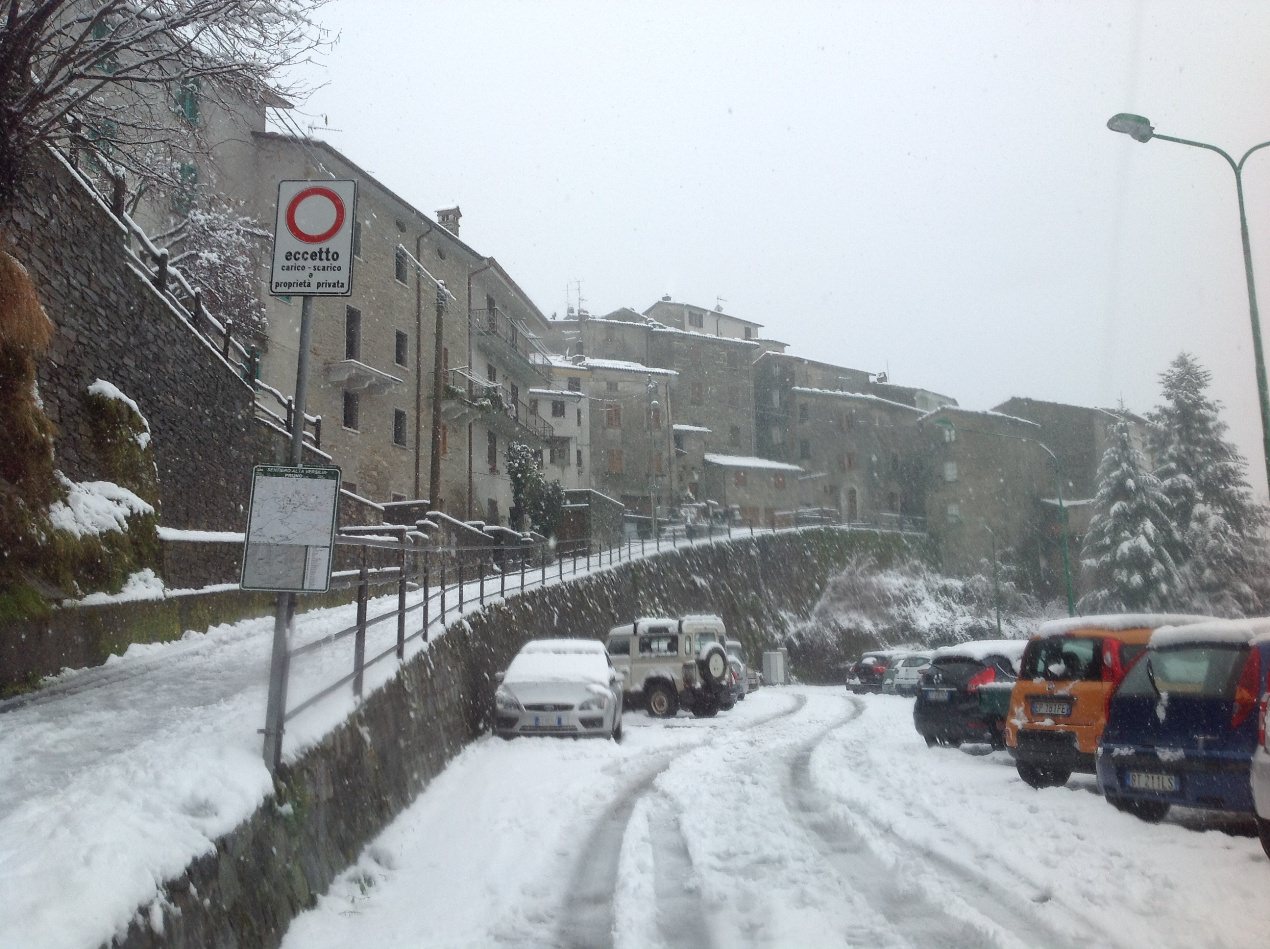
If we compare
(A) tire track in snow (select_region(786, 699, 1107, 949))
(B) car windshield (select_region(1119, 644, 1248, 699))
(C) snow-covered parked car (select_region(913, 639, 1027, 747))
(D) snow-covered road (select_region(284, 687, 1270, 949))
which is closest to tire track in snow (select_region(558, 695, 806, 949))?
(D) snow-covered road (select_region(284, 687, 1270, 949))

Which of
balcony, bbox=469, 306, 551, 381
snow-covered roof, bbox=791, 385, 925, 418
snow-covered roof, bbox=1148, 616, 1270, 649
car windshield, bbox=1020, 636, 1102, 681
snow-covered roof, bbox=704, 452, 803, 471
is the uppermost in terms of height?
snow-covered roof, bbox=791, 385, 925, 418

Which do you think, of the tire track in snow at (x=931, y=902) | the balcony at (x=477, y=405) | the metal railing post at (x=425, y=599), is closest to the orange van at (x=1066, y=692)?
the tire track in snow at (x=931, y=902)

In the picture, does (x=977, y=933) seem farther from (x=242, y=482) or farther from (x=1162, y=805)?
(x=242, y=482)

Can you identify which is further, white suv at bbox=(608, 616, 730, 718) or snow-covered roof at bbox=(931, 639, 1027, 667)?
white suv at bbox=(608, 616, 730, 718)

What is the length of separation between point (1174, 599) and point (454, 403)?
1357 inches

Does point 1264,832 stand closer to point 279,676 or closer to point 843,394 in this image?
point 279,676

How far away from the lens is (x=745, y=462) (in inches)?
2869

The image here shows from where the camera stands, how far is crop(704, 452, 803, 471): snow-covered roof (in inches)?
2805

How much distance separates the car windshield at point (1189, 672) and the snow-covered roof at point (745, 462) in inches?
2460

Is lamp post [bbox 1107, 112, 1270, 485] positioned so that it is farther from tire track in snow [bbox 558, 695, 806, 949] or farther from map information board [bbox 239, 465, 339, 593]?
map information board [bbox 239, 465, 339, 593]

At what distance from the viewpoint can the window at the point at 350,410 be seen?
3294 centimetres

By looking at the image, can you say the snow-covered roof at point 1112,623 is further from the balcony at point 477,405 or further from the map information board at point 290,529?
the balcony at point 477,405

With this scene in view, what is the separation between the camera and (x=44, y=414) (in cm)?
945

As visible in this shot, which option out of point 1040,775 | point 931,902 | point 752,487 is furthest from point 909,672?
point 752,487
